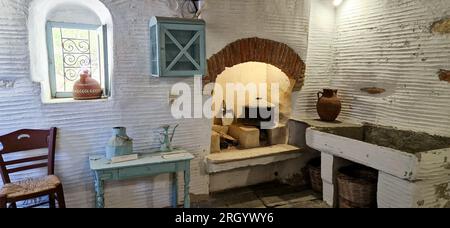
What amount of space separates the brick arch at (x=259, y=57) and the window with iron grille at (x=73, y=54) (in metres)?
0.95

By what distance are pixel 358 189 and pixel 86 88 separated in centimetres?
241

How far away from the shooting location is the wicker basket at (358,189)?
255cm

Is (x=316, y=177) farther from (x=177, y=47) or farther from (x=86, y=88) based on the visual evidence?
(x=86, y=88)

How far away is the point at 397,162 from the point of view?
2.11 m

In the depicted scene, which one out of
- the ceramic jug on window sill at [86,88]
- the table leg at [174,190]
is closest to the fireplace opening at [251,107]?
the table leg at [174,190]

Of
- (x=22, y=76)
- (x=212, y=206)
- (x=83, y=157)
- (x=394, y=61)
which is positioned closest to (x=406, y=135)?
(x=394, y=61)

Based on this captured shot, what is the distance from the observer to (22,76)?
7.12 feet

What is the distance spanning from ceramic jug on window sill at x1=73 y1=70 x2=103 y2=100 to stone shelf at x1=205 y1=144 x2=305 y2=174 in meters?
1.14

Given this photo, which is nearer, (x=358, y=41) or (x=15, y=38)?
(x=15, y=38)

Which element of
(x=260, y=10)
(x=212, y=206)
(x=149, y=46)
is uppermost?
(x=260, y=10)

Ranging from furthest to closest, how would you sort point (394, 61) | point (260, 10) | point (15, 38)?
point (260, 10), point (394, 61), point (15, 38)

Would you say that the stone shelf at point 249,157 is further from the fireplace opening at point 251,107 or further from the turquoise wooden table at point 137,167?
the turquoise wooden table at point 137,167
